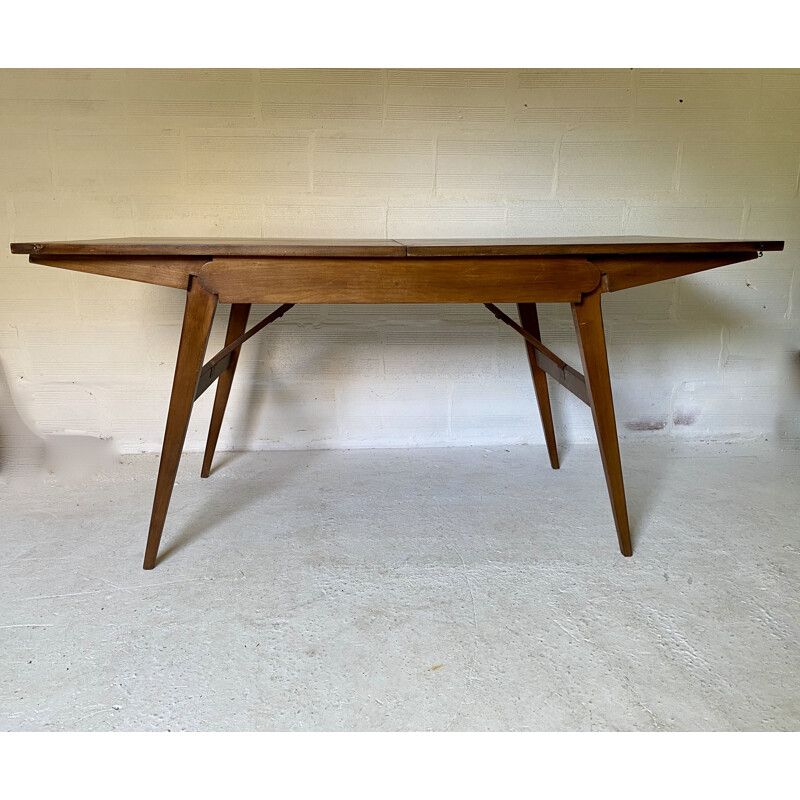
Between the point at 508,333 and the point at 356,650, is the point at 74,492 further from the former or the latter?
the point at 508,333

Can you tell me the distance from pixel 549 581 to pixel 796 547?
0.68 m

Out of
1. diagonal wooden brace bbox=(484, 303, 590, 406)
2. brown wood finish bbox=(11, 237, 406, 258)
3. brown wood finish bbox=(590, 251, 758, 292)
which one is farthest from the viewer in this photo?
diagonal wooden brace bbox=(484, 303, 590, 406)

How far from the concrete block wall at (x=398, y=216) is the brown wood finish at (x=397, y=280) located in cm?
87

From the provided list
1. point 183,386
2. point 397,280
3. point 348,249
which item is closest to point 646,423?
point 397,280

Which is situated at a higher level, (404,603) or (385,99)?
(385,99)

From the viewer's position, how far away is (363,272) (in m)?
1.32

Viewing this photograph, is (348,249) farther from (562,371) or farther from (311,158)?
(311,158)

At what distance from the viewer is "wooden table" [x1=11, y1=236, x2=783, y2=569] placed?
1.29 m

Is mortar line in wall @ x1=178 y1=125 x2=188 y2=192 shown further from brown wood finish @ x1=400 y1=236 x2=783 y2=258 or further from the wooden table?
brown wood finish @ x1=400 y1=236 x2=783 y2=258

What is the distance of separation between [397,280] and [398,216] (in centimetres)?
90

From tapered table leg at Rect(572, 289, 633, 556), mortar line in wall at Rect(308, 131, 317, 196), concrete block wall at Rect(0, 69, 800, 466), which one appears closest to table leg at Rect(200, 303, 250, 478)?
concrete block wall at Rect(0, 69, 800, 466)

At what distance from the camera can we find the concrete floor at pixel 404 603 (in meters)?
0.99

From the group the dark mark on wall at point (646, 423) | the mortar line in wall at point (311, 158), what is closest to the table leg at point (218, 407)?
the mortar line in wall at point (311, 158)

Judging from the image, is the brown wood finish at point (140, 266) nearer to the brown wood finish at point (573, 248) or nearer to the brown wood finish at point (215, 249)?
the brown wood finish at point (215, 249)
